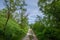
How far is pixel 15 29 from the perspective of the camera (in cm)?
3281

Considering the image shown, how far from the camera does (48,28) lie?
28703mm

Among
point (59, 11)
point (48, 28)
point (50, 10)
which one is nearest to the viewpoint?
point (59, 11)

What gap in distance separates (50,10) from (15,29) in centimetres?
845

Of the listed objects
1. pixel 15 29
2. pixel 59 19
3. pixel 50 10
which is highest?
pixel 15 29

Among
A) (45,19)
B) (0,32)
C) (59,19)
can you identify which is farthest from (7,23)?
(59,19)

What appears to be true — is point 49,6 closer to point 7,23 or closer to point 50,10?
point 50,10

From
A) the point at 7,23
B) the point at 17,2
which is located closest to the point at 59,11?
the point at 17,2

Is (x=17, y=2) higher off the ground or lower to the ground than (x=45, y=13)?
higher

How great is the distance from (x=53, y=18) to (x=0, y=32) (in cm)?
848

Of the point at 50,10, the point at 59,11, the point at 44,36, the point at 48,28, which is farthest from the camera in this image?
the point at 44,36

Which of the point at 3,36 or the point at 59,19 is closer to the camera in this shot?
the point at 59,19

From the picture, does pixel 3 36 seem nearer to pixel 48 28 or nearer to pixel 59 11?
pixel 48 28

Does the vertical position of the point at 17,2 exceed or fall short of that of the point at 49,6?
it exceeds it

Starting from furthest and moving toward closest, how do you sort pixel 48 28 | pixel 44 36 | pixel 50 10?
pixel 44 36, pixel 48 28, pixel 50 10
